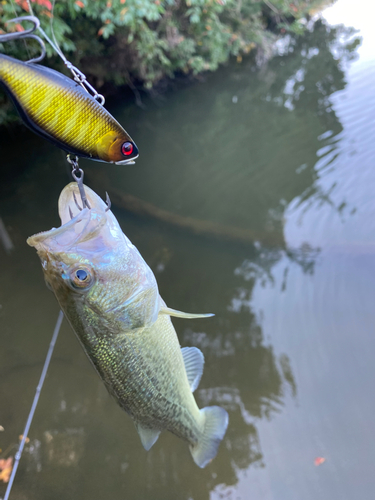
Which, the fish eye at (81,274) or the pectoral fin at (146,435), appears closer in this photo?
the fish eye at (81,274)

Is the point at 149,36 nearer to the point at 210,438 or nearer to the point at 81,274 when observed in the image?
the point at 81,274

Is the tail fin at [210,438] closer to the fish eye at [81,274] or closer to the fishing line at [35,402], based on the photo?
the fish eye at [81,274]

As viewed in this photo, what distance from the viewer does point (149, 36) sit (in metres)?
6.47

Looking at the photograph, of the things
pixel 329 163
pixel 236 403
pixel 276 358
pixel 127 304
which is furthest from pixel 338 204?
pixel 127 304

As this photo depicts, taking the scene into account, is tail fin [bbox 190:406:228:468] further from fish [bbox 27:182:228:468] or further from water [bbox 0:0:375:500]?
water [bbox 0:0:375:500]

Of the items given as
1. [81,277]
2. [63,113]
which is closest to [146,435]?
[81,277]

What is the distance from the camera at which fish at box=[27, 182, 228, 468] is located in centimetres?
113

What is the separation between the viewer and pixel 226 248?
4.30m

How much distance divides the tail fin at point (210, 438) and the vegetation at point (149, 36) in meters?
4.92

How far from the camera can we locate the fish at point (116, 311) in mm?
1135

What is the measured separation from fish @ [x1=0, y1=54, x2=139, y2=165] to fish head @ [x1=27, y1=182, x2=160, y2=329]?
210 mm

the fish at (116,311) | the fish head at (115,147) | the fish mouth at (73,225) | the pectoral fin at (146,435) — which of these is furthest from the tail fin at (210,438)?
the fish head at (115,147)

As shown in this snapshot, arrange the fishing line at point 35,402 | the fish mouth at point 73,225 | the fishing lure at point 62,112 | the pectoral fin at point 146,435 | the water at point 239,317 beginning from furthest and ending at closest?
the water at point 239,317 < the fishing line at point 35,402 < the pectoral fin at point 146,435 < the fish mouth at point 73,225 < the fishing lure at point 62,112

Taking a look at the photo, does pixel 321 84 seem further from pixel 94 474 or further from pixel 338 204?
pixel 94 474
